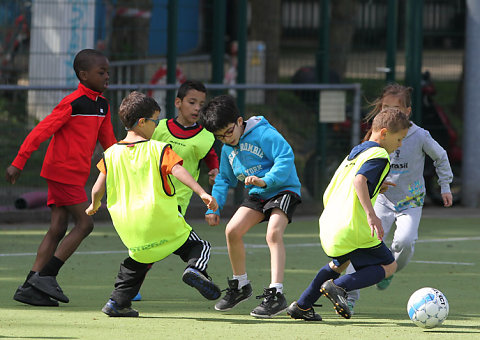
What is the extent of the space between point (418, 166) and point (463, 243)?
136 inches

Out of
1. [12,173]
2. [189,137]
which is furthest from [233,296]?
[12,173]

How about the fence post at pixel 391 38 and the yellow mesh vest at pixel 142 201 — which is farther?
the fence post at pixel 391 38

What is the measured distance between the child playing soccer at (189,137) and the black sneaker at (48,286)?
1060mm

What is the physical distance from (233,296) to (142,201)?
3.48 feet

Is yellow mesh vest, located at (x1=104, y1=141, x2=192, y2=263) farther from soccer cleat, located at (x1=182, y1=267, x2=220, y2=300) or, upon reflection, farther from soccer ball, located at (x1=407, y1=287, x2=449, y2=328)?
soccer ball, located at (x1=407, y1=287, x2=449, y2=328)

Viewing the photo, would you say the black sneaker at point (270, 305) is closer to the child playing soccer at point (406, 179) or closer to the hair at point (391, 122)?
the child playing soccer at point (406, 179)

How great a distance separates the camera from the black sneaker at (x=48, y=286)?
7.25 m

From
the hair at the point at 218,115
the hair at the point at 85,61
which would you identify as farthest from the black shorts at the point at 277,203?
the hair at the point at 85,61

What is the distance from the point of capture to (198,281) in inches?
264

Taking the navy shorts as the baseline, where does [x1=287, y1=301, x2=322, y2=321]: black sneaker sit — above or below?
below

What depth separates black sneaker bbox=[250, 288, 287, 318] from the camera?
6.89 metres

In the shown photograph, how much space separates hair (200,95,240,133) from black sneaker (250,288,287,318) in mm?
1147

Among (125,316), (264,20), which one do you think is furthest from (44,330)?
(264,20)

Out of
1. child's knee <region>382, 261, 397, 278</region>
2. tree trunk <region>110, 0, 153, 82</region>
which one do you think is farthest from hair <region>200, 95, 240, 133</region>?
tree trunk <region>110, 0, 153, 82</region>
